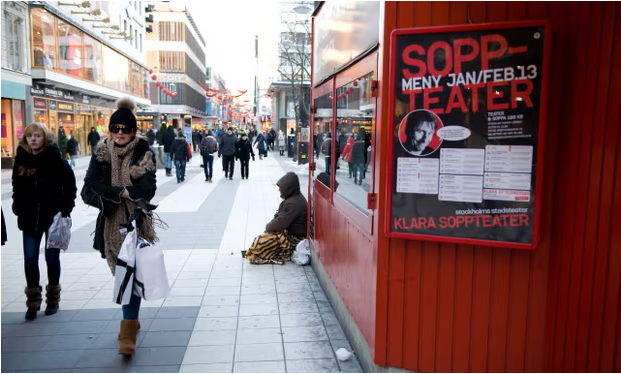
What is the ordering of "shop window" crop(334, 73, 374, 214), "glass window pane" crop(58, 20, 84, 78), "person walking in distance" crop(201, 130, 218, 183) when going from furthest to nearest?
"glass window pane" crop(58, 20, 84, 78)
"person walking in distance" crop(201, 130, 218, 183)
"shop window" crop(334, 73, 374, 214)

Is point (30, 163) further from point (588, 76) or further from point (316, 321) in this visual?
point (588, 76)

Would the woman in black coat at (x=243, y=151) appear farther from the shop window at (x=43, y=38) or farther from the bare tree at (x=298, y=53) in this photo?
the shop window at (x=43, y=38)

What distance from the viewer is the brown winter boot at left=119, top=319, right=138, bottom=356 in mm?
3639

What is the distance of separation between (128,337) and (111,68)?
32.2 meters

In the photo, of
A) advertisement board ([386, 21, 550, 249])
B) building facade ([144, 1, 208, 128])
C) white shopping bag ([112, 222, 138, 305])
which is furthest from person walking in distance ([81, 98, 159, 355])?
building facade ([144, 1, 208, 128])

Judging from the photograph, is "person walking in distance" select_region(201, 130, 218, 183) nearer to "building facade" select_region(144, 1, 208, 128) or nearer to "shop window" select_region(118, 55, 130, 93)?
"shop window" select_region(118, 55, 130, 93)

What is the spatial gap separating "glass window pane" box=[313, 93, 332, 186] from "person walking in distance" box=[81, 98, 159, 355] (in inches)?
70.0

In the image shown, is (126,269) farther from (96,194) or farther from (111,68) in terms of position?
(111,68)

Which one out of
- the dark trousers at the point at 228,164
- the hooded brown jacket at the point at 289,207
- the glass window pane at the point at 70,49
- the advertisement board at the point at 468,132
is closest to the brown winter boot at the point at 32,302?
the hooded brown jacket at the point at 289,207

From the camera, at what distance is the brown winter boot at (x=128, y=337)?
3639 mm

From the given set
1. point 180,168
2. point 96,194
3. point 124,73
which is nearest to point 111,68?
point 124,73

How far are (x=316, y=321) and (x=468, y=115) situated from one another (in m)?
2.49

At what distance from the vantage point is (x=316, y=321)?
14.3 ft

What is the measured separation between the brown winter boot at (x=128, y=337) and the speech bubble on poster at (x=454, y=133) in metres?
2.72
